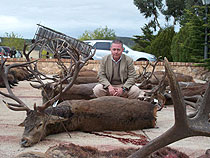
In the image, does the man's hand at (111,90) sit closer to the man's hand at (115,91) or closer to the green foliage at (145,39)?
the man's hand at (115,91)

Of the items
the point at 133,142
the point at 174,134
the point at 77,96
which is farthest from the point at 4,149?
the point at 77,96

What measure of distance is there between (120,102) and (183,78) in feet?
25.0

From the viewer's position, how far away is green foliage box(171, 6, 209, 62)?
48.2 feet

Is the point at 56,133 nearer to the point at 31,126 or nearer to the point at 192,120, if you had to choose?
the point at 31,126

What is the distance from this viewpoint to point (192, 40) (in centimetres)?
1587

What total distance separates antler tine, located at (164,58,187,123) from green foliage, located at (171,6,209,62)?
41.3 ft

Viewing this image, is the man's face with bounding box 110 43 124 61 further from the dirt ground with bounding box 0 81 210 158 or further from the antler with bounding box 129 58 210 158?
the antler with bounding box 129 58 210 158

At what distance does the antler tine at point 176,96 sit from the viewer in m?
1.90

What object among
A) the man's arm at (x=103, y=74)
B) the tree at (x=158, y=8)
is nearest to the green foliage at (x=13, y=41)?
the tree at (x=158, y=8)

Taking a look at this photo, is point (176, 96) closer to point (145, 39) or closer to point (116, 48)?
point (116, 48)

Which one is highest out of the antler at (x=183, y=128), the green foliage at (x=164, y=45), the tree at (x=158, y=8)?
the tree at (x=158, y=8)

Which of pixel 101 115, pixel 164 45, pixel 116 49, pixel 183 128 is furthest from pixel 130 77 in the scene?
pixel 164 45

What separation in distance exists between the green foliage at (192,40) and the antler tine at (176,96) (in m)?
12.6

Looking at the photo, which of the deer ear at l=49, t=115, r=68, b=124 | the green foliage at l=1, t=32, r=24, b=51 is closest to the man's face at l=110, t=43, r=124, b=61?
the deer ear at l=49, t=115, r=68, b=124
